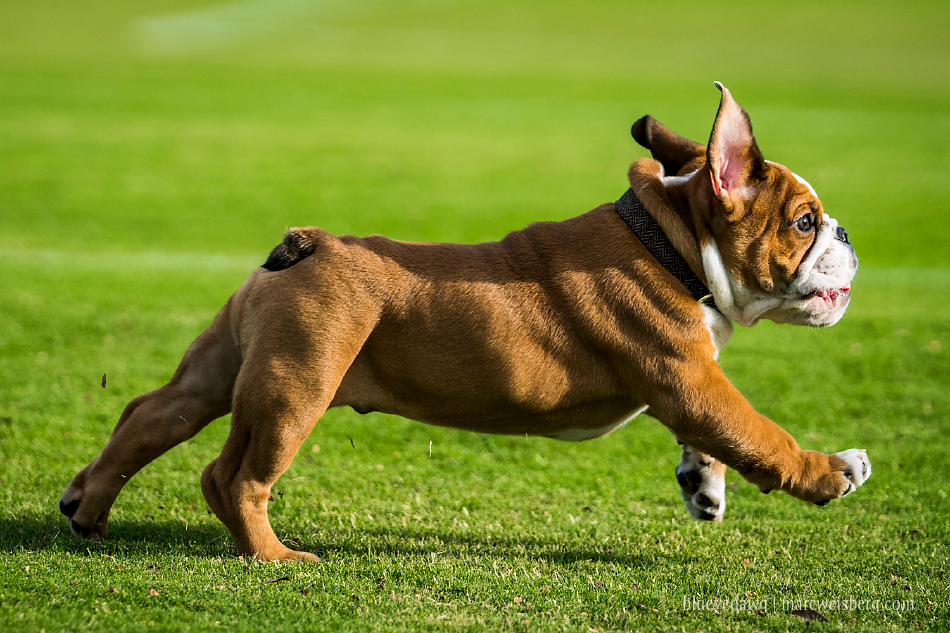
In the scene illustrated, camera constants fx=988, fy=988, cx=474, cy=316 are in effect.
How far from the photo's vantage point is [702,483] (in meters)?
4.62

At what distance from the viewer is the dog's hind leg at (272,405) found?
3.84 meters

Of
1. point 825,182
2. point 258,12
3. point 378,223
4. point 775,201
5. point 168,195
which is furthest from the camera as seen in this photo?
point 258,12

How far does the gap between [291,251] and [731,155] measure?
1.83 metres

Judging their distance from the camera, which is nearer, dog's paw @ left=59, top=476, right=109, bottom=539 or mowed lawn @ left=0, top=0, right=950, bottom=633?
mowed lawn @ left=0, top=0, right=950, bottom=633

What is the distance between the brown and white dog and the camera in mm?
3895

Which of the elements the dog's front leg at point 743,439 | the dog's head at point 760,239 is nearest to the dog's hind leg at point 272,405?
the dog's front leg at point 743,439

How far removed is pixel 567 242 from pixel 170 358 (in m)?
4.42

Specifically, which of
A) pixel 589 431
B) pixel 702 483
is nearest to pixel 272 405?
pixel 589 431

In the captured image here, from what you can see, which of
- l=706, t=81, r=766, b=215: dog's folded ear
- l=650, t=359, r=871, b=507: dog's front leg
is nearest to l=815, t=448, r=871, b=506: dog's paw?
l=650, t=359, r=871, b=507: dog's front leg

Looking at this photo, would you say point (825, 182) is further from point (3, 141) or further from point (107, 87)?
point (107, 87)

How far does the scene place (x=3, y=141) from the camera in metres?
17.5

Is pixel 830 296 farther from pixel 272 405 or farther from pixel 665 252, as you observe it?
pixel 272 405

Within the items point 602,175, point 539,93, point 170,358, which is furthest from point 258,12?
point 170,358

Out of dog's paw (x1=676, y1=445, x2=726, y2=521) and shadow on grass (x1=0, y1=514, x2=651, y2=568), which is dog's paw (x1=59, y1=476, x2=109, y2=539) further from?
dog's paw (x1=676, y1=445, x2=726, y2=521)
